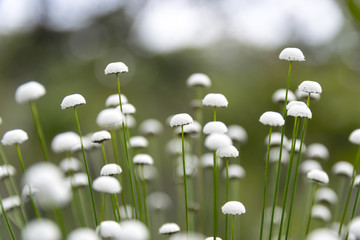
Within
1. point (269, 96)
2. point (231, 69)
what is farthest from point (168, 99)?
point (269, 96)

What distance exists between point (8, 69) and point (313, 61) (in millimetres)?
2773

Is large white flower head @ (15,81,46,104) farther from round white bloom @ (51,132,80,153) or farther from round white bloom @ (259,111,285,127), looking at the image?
round white bloom @ (259,111,285,127)

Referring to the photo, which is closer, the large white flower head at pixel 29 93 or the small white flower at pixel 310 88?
the large white flower head at pixel 29 93

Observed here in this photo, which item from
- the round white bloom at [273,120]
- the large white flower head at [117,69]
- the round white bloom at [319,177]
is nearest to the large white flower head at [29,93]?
the large white flower head at [117,69]

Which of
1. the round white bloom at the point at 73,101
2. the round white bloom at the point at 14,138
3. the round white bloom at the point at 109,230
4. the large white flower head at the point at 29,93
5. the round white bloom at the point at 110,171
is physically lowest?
the round white bloom at the point at 109,230

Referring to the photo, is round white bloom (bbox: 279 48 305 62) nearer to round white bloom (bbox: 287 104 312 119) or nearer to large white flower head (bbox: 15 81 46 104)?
round white bloom (bbox: 287 104 312 119)

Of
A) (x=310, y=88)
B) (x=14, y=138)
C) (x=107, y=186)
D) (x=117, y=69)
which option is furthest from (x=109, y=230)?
(x=310, y=88)

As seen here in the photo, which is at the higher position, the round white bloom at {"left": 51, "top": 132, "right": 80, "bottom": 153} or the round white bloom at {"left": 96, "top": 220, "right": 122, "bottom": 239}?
the round white bloom at {"left": 51, "top": 132, "right": 80, "bottom": 153}

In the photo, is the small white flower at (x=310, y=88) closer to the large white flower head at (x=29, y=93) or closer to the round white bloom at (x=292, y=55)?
the round white bloom at (x=292, y=55)

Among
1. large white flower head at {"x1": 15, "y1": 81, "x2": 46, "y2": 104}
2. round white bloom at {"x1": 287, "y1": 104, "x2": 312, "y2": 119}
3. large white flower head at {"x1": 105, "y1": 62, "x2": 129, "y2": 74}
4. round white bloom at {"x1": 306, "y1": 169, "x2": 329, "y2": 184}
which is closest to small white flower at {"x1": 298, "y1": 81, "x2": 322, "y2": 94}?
round white bloom at {"x1": 287, "y1": 104, "x2": 312, "y2": 119}

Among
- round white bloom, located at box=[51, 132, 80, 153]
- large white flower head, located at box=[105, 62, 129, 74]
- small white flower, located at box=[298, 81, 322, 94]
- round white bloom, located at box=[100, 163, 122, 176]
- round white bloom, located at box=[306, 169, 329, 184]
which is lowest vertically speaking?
round white bloom, located at box=[306, 169, 329, 184]

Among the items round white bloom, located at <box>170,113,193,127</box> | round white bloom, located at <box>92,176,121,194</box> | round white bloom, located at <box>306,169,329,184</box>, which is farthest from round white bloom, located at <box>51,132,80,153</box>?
round white bloom, located at <box>306,169,329,184</box>

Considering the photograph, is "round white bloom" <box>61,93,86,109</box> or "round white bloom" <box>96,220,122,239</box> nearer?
"round white bloom" <box>96,220,122,239</box>

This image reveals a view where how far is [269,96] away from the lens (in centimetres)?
244
